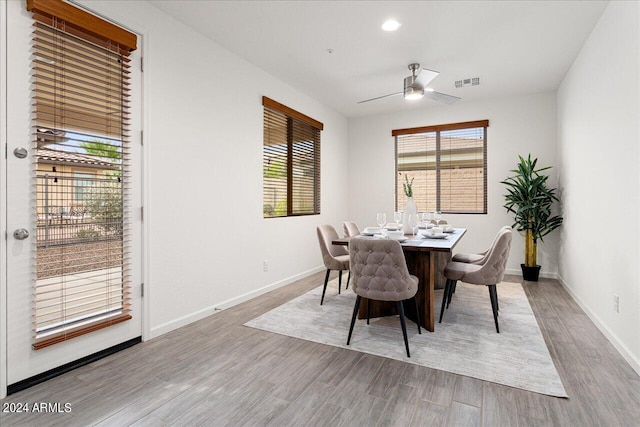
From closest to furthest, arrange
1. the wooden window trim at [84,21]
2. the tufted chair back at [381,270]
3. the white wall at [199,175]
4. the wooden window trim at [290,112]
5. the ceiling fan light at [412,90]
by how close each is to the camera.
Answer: the wooden window trim at [84,21] → the tufted chair back at [381,270] → the white wall at [199,175] → the ceiling fan light at [412,90] → the wooden window trim at [290,112]

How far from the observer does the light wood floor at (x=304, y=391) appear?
1.75m

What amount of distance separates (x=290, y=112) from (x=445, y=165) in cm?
287

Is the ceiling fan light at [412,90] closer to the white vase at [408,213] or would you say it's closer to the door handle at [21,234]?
the white vase at [408,213]

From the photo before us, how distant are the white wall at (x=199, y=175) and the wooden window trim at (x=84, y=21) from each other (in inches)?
4.1

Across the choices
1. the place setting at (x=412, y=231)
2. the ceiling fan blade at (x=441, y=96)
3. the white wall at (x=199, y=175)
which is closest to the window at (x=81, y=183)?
the white wall at (x=199, y=175)

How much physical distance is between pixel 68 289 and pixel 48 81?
1377 millimetres

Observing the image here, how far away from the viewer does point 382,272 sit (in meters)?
2.49

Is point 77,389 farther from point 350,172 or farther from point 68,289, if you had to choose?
point 350,172

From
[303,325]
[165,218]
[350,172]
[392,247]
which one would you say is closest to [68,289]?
[165,218]

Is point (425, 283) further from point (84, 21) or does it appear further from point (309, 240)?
point (84, 21)

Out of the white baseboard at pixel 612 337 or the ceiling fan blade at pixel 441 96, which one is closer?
the white baseboard at pixel 612 337

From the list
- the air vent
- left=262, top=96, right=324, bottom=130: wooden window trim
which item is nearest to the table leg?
left=262, top=96, right=324, bottom=130: wooden window trim

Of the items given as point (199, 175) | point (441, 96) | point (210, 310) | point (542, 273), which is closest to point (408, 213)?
point (441, 96)

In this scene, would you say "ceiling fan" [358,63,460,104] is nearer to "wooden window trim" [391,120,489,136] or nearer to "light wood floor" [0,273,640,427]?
"wooden window trim" [391,120,489,136]
